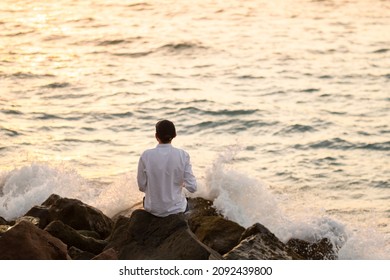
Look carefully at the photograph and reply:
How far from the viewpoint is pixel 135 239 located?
9.95 meters

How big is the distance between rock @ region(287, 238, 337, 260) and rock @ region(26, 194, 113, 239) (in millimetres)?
2465

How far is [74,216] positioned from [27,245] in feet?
8.50

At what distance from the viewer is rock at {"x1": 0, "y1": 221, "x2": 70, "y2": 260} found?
9.52 metres

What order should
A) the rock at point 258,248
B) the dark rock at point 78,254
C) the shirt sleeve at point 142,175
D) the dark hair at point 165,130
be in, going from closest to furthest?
1. the dark hair at point 165,130
2. the shirt sleeve at point 142,175
3. the rock at point 258,248
4. the dark rock at point 78,254

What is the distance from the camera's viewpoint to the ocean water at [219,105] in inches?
599

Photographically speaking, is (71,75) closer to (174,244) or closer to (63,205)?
(63,205)

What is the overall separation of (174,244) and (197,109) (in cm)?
1274

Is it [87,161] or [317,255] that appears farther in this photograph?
[87,161]

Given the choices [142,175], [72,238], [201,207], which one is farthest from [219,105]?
[142,175]

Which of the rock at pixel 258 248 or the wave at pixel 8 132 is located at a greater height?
the rock at pixel 258 248

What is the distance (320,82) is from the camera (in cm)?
2428

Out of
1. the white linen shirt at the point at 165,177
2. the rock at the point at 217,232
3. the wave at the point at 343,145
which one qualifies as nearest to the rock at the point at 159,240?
the white linen shirt at the point at 165,177

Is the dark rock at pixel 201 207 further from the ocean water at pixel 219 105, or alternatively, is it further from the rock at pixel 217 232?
the rock at pixel 217 232

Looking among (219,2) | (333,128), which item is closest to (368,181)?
(333,128)
